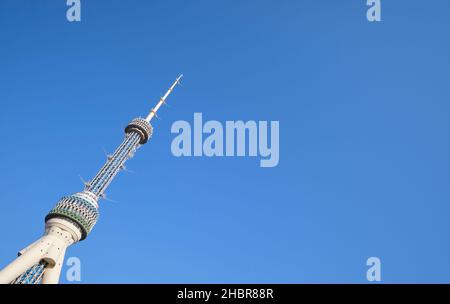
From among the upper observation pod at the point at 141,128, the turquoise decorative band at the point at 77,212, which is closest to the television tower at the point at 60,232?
the turquoise decorative band at the point at 77,212

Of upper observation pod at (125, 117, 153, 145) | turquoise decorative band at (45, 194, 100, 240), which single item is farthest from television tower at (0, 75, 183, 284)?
upper observation pod at (125, 117, 153, 145)

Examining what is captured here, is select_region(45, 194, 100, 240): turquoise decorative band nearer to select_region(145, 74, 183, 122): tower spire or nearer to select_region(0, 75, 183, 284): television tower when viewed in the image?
select_region(0, 75, 183, 284): television tower

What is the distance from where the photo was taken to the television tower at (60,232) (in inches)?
2222

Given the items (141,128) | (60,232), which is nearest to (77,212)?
(60,232)

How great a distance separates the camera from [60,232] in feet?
210

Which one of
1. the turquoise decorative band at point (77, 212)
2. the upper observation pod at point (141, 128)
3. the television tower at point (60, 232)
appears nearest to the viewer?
the television tower at point (60, 232)

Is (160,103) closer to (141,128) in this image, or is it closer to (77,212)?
(141,128)

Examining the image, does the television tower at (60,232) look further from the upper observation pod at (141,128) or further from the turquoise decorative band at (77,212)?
the upper observation pod at (141,128)

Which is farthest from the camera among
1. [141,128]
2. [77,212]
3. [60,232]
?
[141,128]

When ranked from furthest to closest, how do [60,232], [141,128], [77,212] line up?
1. [141,128]
2. [77,212]
3. [60,232]

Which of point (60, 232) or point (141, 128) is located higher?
point (141, 128)

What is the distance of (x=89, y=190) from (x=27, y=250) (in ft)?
58.3
